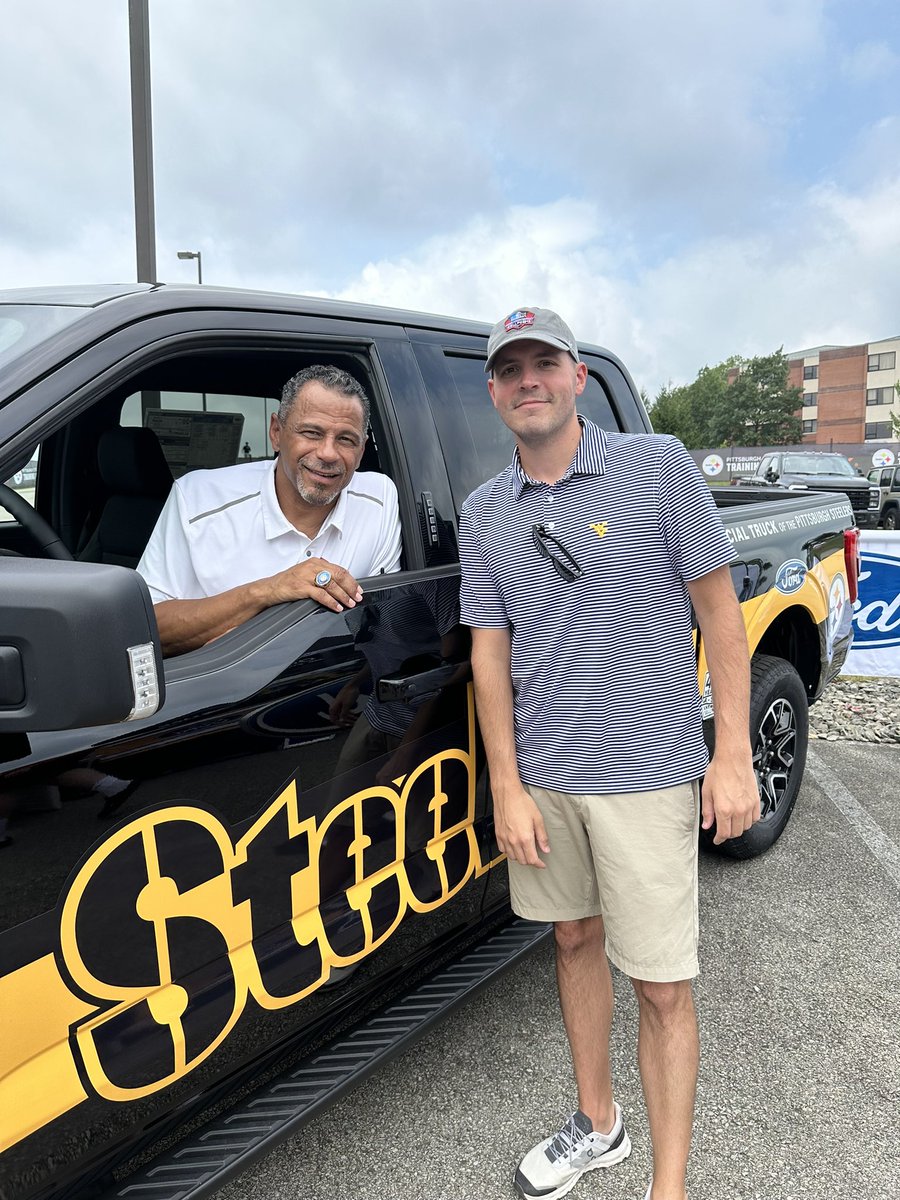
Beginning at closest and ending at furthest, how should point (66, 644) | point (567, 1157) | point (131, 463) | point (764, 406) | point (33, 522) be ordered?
point (66, 644), point (567, 1157), point (33, 522), point (131, 463), point (764, 406)

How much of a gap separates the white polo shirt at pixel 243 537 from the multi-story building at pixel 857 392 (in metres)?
81.1

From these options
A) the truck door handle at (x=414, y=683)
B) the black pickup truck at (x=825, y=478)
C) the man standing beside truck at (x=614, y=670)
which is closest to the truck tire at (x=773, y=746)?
the man standing beside truck at (x=614, y=670)

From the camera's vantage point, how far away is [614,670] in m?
1.82

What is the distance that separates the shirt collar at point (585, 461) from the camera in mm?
1844

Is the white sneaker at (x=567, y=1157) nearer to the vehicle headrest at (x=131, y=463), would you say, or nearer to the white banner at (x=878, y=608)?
the vehicle headrest at (x=131, y=463)

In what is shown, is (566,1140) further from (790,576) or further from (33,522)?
(790,576)

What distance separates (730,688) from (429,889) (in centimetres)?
81

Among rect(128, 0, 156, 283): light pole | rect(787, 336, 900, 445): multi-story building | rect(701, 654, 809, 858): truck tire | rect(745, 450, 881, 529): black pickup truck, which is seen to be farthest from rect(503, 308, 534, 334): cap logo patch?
rect(787, 336, 900, 445): multi-story building

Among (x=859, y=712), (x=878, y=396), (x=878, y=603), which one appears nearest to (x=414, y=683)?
(x=859, y=712)

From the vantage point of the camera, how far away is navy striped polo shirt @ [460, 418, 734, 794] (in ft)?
5.88

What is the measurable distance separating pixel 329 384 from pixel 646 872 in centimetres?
131

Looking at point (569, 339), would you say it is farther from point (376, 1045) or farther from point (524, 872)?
point (376, 1045)

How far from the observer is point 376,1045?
190 centimetres

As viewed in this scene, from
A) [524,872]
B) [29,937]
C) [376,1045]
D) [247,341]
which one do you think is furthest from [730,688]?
[29,937]
